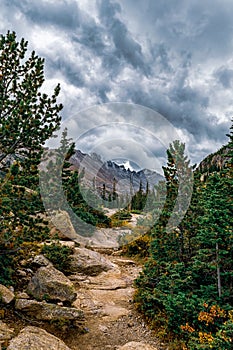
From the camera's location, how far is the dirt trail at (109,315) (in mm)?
8961

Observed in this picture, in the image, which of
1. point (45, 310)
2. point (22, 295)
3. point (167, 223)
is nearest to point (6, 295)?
point (22, 295)

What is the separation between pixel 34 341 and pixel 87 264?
9033 mm

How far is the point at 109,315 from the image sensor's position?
431 inches

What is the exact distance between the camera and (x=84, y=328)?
31.4 feet

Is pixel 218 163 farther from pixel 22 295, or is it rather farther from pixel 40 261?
pixel 22 295

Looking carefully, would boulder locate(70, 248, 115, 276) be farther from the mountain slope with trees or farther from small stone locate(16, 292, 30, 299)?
small stone locate(16, 292, 30, 299)

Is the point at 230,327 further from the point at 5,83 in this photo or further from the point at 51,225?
the point at 51,225

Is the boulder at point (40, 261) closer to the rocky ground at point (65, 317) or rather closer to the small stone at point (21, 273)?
the rocky ground at point (65, 317)

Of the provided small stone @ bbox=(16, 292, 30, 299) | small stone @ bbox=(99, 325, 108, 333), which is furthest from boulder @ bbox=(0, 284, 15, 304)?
small stone @ bbox=(99, 325, 108, 333)

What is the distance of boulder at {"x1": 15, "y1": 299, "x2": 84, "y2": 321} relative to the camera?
9.27 metres

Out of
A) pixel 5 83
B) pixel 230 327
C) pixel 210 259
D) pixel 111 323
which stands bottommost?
pixel 111 323

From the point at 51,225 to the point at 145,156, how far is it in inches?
386

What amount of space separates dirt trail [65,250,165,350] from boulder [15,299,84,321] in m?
0.63

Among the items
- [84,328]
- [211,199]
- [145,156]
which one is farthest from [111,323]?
[145,156]
